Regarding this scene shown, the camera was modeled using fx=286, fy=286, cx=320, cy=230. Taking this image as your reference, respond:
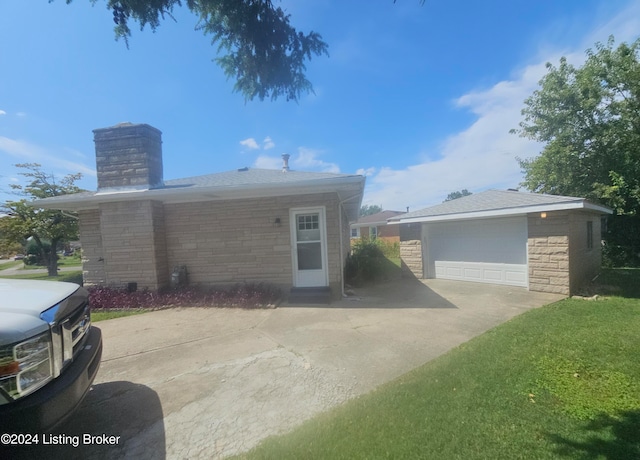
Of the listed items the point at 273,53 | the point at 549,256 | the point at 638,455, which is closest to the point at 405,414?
the point at 638,455

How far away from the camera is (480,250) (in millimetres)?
9617

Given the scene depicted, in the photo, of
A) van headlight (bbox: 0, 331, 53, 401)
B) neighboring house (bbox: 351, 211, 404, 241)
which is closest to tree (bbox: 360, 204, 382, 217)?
neighboring house (bbox: 351, 211, 404, 241)

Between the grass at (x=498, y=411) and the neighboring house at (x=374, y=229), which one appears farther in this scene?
the neighboring house at (x=374, y=229)

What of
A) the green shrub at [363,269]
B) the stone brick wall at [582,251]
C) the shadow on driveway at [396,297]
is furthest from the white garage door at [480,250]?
the green shrub at [363,269]

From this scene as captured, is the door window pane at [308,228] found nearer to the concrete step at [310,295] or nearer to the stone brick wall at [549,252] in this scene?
the concrete step at [310,295]

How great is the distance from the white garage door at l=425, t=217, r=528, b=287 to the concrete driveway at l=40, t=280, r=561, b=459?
2.09 metres

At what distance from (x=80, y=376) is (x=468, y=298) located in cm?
783

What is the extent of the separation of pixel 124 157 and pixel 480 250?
1130 cm

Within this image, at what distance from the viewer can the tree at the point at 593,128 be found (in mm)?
13125

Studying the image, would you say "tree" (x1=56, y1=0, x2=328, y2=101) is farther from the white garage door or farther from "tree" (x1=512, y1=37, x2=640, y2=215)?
"tree" (x1=512, y1=37, x2=640, y2=215)

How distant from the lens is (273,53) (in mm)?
3607

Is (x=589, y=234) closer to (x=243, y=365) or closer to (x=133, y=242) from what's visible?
(x=243, y=365)

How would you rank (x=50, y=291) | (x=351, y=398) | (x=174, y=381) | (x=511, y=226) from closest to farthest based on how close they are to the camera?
1. (x=50, y=291)
2. (x=351, y=398)
3. (x=174, y=381)
4. (x=511, y=226)

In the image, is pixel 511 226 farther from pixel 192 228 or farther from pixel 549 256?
pixel 192 228
